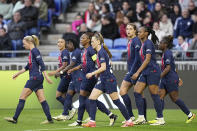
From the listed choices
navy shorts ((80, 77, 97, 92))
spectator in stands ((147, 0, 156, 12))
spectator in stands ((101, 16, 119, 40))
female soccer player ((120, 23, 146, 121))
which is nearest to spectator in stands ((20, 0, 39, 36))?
spectator in stands ((101, 16, 119, 40))

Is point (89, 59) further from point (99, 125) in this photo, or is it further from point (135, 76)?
point (99, 125)

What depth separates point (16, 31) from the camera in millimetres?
23281

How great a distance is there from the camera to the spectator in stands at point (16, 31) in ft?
73.9

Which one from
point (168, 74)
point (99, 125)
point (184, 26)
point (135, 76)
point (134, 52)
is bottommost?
point (99, 125)

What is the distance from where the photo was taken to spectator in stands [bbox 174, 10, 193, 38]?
→ 874 inches

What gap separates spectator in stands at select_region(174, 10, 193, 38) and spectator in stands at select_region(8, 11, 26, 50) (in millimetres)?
5631

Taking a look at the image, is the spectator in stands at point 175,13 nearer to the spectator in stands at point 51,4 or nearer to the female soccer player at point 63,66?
the spectator in stands at point 51,4

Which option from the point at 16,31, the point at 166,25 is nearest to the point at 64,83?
the point at 166,25

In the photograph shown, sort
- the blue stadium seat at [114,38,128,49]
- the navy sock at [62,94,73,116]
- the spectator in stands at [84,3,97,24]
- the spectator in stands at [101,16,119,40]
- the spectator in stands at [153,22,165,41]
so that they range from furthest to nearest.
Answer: the spectator in stands at [84,3,97,24]
the spectator in stands at [101,16,119,40]
the blue stadium seat at [114,38,128,49]
the spectator in stands at [153,22,165,41]
the navy sock at [62,94,73,116]

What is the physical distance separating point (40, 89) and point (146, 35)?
268cm

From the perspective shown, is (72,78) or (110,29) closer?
(72,78)

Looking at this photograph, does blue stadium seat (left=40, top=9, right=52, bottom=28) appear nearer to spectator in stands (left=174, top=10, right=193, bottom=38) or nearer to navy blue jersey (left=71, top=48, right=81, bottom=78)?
spectator in stands (left=174, top=10, right=193, bottom=38)

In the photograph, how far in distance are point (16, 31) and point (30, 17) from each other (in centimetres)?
110

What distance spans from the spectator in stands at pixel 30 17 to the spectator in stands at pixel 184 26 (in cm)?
545
